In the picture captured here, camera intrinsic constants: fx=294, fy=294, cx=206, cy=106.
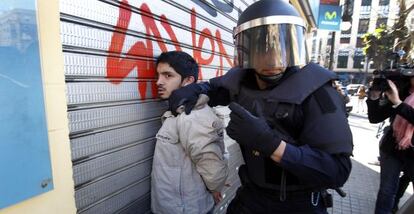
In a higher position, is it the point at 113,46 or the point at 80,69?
the point at 113,46

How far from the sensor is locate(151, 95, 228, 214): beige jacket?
6.39 feet

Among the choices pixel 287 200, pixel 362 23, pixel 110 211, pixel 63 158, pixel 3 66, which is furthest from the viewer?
pixel 362 23

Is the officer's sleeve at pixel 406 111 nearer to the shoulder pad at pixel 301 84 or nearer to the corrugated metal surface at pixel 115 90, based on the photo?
the shoulder pad at pixel 301 84

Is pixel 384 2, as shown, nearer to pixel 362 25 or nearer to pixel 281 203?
pixel 362 25

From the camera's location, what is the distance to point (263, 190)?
1.71 metres

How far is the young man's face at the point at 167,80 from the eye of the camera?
2.16 metres

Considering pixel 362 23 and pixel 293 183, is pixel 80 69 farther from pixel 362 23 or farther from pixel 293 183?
pixel 362 23

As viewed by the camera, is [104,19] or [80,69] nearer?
[80,69]

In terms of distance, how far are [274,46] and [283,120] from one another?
40 centimetres

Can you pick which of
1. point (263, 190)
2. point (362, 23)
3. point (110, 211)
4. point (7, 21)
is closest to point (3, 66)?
point (7, 21)

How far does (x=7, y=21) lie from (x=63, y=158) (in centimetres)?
70

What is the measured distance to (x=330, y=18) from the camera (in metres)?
10.9

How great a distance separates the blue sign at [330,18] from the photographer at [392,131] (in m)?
8.45

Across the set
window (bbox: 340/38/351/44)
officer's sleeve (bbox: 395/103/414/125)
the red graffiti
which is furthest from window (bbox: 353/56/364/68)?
the red graffiti
